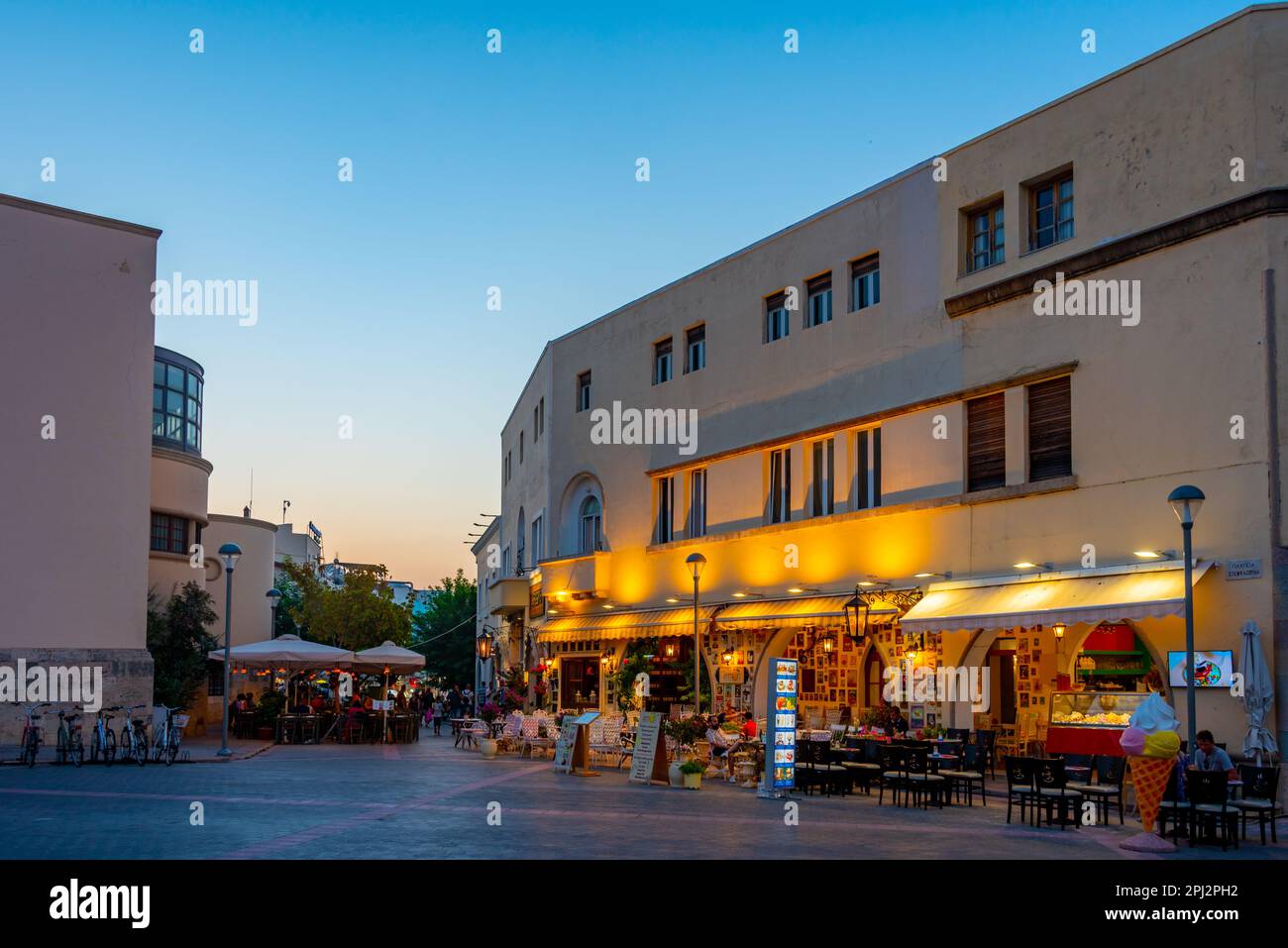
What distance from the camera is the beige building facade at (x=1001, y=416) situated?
1942 centimetres

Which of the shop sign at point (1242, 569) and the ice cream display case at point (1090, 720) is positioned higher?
the shop sign at point (1242, 569)

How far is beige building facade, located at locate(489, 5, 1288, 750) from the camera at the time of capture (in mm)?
19422

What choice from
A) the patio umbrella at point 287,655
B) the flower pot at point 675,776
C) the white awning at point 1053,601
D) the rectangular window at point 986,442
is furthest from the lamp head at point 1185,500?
the patio umbrella at point 287,655

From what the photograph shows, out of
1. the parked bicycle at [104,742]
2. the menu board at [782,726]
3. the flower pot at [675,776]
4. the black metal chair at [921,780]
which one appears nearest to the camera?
the black metal chair at [921,780]

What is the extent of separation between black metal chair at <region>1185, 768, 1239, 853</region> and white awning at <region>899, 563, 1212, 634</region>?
12.8 feet

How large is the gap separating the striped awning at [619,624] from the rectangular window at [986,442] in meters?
8.58

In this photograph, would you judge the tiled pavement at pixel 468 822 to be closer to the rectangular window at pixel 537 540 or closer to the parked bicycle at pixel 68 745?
the parked bicycle at pixel 68 745

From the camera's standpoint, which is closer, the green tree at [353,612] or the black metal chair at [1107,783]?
the black metal chair at [1107,783]

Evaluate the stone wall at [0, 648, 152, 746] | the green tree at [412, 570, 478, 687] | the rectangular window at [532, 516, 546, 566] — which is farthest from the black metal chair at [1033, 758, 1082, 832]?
the green tree at [412, 570, 478, 687]

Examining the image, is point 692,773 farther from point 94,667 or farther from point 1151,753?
point 94,667

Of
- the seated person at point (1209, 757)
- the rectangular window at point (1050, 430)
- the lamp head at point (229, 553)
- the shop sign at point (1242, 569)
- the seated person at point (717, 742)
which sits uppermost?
the rectangular window at point (1050, 430)

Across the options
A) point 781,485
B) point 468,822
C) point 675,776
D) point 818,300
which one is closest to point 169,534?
point 781,485

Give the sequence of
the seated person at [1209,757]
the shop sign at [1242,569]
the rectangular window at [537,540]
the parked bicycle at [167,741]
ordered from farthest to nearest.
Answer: the rectangular window at [537,540] → the parked bicycle at [167,741] → the shop sign at [1242,569] → the seated person at [1209,757]

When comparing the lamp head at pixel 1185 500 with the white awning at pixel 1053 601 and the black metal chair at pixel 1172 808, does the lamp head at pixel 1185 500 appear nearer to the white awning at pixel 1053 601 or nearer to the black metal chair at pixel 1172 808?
the white awning at pixel 1053 601
